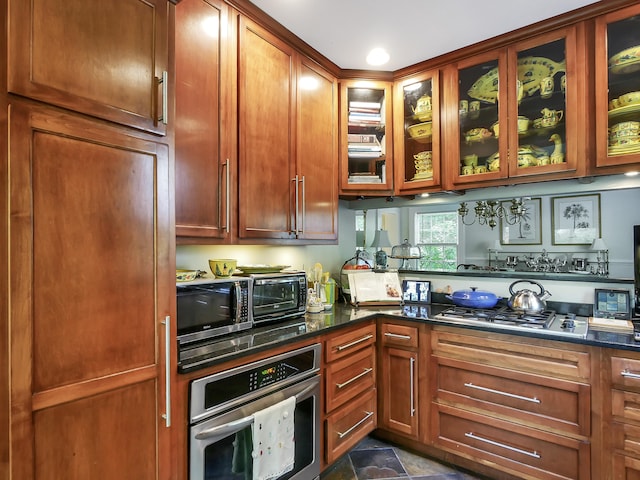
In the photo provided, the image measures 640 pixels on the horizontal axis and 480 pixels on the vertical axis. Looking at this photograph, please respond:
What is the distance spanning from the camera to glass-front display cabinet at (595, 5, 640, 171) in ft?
5.97

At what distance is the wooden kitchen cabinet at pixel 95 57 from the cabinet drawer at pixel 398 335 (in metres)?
1.74

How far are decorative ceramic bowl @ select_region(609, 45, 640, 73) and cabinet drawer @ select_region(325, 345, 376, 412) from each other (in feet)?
6.72

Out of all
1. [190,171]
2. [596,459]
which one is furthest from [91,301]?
[596,459]

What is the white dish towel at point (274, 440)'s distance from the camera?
145 cm

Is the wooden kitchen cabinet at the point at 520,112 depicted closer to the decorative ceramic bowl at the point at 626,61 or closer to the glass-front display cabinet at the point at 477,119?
the glass-front display cabinet at the point at 477,119

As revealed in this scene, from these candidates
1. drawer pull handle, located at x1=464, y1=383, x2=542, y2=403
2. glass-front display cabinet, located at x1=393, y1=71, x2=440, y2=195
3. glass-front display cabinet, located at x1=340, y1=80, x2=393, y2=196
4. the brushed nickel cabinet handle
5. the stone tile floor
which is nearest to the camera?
the brushed nickel cabinet handle

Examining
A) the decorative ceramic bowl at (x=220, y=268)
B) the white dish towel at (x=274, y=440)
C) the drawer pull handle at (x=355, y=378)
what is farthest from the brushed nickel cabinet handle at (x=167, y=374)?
the drawer pull handle at (x=355, y=378)

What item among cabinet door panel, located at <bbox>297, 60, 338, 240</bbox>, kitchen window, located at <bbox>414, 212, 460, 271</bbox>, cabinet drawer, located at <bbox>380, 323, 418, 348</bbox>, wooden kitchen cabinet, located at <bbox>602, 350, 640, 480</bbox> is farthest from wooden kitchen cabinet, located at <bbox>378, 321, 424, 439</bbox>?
kitchen window, located at <bbox>414, 212, 460, 271</bbox>

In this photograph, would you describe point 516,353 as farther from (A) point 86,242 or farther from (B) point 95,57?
(B) point 95,57

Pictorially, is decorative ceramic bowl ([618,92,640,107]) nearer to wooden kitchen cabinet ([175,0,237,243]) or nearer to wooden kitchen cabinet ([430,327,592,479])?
wooden kitchen cabinet ([430,327,592,479])

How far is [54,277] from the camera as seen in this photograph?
0.91 metres

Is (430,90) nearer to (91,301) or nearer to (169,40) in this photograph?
(169,40)

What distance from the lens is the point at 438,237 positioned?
418 centimetres

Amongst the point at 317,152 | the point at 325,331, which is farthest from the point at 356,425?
the point at 317,152
